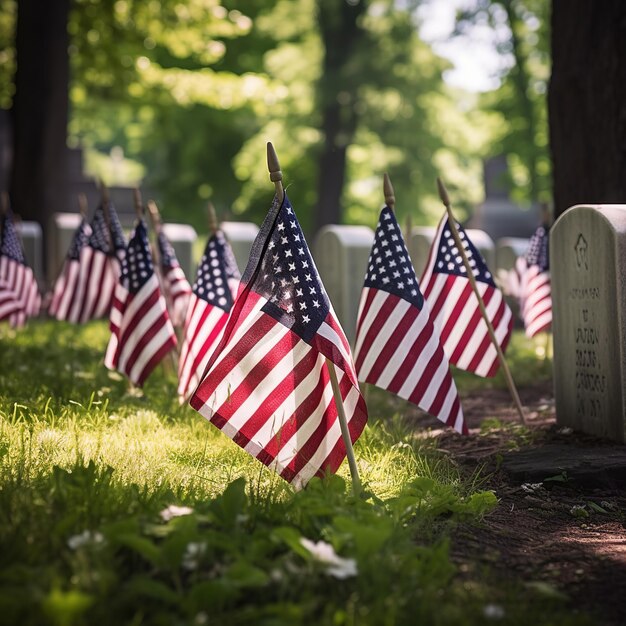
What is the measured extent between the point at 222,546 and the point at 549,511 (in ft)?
A: 7.23

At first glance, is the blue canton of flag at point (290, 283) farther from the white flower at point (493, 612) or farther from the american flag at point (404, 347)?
the white flower at point (493, 612)

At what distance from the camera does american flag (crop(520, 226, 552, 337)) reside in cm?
936

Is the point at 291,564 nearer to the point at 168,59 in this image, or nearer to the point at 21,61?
the point at 21,61

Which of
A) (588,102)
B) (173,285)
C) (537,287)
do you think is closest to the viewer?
(173,285)

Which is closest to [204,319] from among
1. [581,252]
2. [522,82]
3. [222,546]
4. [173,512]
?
[581,252]

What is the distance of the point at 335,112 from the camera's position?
2397cm

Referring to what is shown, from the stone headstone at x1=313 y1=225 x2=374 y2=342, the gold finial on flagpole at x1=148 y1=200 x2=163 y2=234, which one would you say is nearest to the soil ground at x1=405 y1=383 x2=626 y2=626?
the stone headstone at x1=313 y1=225 x2=374 y2=342

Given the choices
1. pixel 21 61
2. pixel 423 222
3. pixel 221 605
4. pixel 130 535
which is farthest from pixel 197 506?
pixel 423 222

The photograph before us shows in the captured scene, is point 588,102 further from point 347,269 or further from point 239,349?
point 239,349

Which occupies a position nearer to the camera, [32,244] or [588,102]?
[588,102]

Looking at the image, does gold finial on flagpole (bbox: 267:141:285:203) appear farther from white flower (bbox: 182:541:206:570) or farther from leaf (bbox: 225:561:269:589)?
leaf (bbox: 225:561:269:589)

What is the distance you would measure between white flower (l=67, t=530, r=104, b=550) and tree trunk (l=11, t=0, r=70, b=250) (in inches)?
513

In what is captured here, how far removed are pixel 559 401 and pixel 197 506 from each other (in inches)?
147

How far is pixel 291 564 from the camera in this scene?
11.3 ft
